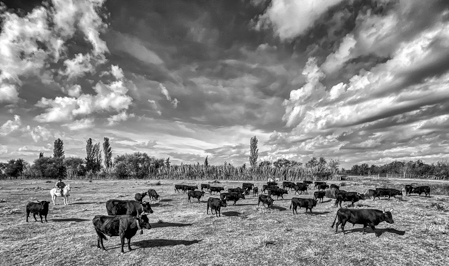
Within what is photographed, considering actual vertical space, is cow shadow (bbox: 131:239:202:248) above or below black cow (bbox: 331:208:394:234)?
below

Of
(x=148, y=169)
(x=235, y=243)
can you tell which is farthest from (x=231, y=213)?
(x=148, y=169)

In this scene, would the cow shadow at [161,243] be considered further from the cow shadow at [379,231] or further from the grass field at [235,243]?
the cow shadow at [379,231]

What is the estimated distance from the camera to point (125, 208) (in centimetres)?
1664

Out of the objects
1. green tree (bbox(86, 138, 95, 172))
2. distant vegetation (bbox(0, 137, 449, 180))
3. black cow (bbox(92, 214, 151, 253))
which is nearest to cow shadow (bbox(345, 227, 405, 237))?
black cow (bbox(92, 214, 151, 253))

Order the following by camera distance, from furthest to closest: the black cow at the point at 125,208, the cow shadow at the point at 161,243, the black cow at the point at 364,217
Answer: the black cow at the point at 125,208, the black cow at the point at 364,217, the cow shadow at the point at 161,243

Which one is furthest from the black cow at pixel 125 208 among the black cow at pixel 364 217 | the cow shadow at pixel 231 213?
the black cow at pixel 364 217

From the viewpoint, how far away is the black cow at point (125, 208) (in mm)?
16266

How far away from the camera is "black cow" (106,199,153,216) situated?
16.3 metres

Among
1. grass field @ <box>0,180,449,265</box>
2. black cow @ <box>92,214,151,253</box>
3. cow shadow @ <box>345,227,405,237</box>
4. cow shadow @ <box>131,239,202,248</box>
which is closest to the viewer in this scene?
grass field @ <box>0,180,449,265</box>

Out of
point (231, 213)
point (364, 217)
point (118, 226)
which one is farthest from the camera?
point (231, 213)

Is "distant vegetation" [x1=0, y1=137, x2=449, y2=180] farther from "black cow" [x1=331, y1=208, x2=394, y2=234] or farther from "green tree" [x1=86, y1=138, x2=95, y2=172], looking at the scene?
"black cow" [x1=331, y1=208, x2=394, y2=234]

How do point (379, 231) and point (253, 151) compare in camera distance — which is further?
point (253, 151)

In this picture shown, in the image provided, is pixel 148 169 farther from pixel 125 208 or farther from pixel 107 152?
pixel 125 208

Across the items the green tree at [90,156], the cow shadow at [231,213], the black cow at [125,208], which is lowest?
the cow shadow at [231,213]
